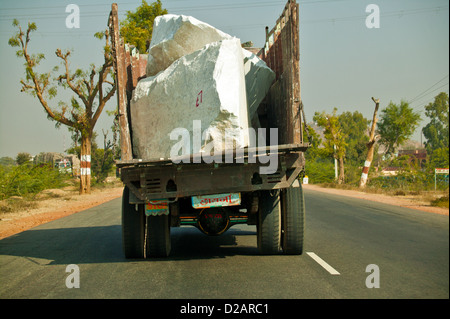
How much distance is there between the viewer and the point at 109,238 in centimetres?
917

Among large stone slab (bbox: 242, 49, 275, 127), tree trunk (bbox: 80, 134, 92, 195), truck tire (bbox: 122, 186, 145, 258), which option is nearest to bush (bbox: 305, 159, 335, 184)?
tree trunk (bbox: 80, 134, 92, 195)

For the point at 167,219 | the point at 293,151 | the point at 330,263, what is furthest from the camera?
the point at 167,219

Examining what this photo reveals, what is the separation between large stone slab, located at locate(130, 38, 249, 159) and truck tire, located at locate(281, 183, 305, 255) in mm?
1110

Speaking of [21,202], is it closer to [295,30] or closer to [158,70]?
[158,70]

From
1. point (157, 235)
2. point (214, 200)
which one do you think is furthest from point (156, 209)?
point (214, 200)

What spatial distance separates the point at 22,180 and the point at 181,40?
18.1m

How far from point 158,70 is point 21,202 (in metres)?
15.5

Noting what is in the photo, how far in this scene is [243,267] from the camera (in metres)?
5.96

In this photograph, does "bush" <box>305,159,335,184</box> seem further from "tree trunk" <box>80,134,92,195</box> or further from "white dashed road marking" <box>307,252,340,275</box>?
"white dashed road marking" <box>307,252,340,275</box>

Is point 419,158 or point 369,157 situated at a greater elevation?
point 419,158

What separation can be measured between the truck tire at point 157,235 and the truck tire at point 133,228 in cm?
10

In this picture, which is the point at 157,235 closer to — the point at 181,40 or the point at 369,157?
the point at 181,40

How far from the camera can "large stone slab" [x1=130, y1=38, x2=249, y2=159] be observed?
5.79m
